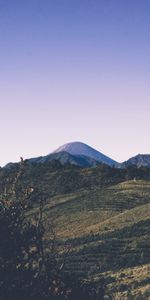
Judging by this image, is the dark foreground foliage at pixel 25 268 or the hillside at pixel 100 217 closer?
the dark foreground foliage at pixel 25 268

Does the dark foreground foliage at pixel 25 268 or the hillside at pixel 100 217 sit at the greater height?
the dark foreground foliage at pixel 25 268

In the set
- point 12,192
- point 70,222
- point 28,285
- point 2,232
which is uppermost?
point 12,192

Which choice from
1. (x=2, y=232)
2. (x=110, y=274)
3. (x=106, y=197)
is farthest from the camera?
(x=106, y=197)

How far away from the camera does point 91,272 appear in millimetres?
43281

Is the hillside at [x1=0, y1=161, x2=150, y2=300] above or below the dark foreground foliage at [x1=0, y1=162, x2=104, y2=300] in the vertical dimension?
below

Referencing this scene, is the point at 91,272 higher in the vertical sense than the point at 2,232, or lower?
lower

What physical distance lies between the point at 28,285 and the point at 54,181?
113 meters

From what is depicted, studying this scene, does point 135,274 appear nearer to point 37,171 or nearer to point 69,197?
point 69,197

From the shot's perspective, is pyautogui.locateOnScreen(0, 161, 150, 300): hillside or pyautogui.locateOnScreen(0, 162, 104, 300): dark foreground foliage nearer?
pyautogui.locateOnScreen(0, 162, 104, 300): dark foreground foliage

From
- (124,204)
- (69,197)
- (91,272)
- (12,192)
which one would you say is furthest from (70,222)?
(12,192)

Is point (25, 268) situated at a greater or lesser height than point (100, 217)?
greater

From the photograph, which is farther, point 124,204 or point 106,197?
point 106,197

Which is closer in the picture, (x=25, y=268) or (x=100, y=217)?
(x=25, y=268)

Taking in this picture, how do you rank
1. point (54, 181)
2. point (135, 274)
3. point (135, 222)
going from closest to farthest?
1. point (135, 274)
2. point (135, 222)
3. point (54, 181)
